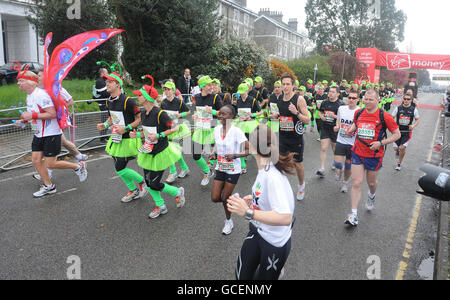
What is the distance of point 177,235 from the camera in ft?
14.7

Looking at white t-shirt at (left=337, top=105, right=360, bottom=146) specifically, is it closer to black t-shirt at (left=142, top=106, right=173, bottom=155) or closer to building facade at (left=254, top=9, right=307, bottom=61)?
black t-shirt at (left=142, top=106, right=173, bottom=155)

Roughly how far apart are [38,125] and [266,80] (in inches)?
723

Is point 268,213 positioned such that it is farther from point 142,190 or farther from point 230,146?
point 142,190

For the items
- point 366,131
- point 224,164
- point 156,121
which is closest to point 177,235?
point 224,164

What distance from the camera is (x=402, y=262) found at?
13.0 feet

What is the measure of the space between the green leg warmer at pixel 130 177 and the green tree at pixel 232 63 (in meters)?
12.6

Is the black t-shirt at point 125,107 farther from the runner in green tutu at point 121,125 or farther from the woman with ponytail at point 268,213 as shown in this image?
the woman with ponytail at point 268,213

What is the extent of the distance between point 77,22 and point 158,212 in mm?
16409

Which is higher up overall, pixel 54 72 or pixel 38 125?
pixel 54 72

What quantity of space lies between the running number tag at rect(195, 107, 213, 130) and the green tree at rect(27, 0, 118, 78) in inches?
551

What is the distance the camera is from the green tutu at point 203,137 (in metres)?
6.76

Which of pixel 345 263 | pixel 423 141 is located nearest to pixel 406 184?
pixel 345 263
